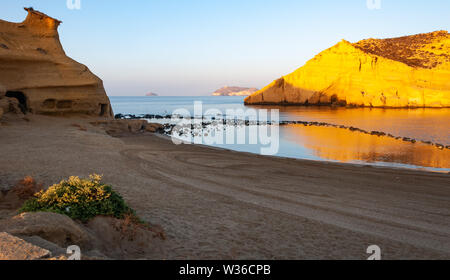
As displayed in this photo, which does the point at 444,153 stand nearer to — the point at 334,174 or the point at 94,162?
the point at 334,174

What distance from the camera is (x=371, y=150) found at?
25625mm

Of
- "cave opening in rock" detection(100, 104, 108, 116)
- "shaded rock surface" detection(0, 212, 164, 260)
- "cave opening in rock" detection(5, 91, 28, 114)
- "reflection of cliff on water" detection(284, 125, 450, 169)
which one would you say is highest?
"cave opening in rock" detection(5, 91, 28, 114)

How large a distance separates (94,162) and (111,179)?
2947 mm

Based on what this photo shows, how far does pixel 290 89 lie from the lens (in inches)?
3644

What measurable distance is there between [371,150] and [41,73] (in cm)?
2723

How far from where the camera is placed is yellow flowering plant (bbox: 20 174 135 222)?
6691 millimetres

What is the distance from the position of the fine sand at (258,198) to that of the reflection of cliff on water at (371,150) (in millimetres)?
4936

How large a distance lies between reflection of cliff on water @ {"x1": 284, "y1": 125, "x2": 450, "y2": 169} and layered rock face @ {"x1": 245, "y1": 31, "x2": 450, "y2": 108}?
165ft

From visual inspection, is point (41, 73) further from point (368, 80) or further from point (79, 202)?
point (368, 80)

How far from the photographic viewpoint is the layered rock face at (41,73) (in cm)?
2652

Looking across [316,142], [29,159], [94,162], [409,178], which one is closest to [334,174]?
[409,178]

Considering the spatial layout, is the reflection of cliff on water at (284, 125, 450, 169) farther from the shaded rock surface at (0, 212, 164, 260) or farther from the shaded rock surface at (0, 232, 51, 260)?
the shaded rock surface at (0, 232, 51, 260)

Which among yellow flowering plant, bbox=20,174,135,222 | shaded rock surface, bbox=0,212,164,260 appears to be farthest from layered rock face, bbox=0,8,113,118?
shaded rock surface, bbox=0,212,164,260

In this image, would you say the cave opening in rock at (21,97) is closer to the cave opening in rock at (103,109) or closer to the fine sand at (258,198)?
the cave opening in rock at (103,109)
